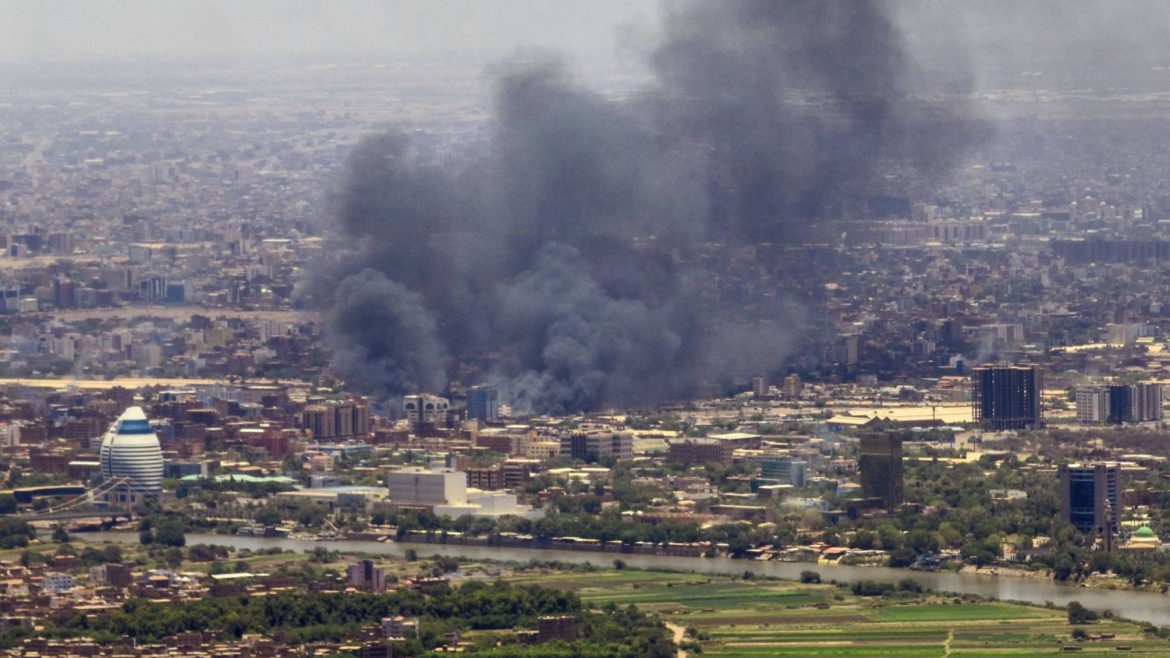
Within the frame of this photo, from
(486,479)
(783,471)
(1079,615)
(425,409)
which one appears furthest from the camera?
(425,409)

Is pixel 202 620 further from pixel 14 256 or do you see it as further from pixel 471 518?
pixel 14 256

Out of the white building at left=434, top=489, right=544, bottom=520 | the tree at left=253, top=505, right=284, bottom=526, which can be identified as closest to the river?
→ the tree at left=253, top=505, right=284, bottom=526

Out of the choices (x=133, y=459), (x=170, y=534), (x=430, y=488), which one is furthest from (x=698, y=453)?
(x=170, y=534)

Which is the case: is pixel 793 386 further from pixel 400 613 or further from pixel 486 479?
pixel 400 613

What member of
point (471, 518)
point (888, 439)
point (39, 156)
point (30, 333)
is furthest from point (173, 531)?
point (39, 156)

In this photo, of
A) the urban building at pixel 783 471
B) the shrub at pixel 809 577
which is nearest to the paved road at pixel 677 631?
the shrub at pixel 809 577

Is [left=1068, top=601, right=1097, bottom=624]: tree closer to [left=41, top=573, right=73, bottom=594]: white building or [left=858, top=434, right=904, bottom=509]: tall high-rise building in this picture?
[left=858, top=434, right=904, bottom=509]: tall high-rise building

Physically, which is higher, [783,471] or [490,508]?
[783,471]
